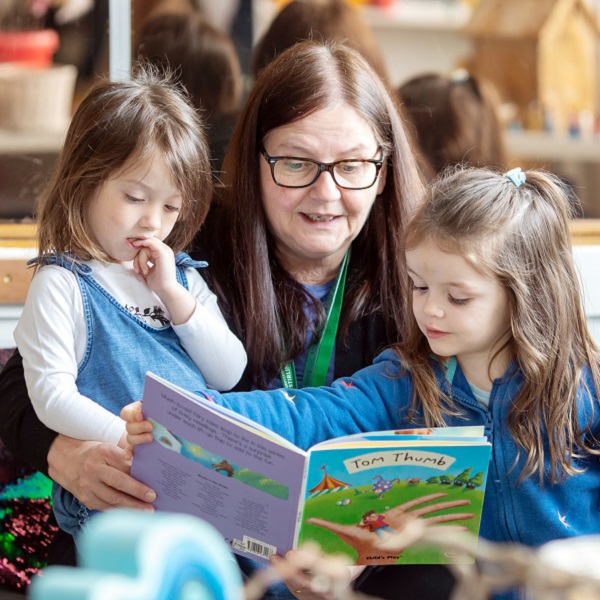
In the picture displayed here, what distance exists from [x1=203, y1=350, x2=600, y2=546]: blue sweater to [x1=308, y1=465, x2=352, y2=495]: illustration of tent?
0.63 ft

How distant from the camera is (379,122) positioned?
164 cm

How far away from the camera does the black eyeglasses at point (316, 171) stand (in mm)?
1580

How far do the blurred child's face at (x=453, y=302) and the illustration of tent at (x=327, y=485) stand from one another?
254 millimetres

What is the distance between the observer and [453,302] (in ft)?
4.43

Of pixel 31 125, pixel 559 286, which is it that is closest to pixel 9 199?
pixel 31 125

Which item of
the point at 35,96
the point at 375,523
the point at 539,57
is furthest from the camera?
the point at 539,57

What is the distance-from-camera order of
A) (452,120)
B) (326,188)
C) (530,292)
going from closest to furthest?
(530,292), (326,188), (452,120)

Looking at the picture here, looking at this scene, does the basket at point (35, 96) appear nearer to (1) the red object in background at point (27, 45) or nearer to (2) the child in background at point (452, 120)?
(1) the red object in background at point (27, 45)

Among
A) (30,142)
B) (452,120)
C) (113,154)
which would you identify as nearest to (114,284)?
(113,154)

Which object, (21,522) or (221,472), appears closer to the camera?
(221,472)

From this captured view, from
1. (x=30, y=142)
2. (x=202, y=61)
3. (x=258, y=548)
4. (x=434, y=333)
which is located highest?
(x=202, y=61)

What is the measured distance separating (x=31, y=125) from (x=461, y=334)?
1687mm

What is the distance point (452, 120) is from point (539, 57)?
3.03 feet

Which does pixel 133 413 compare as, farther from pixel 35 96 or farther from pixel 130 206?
pixel 35 96
